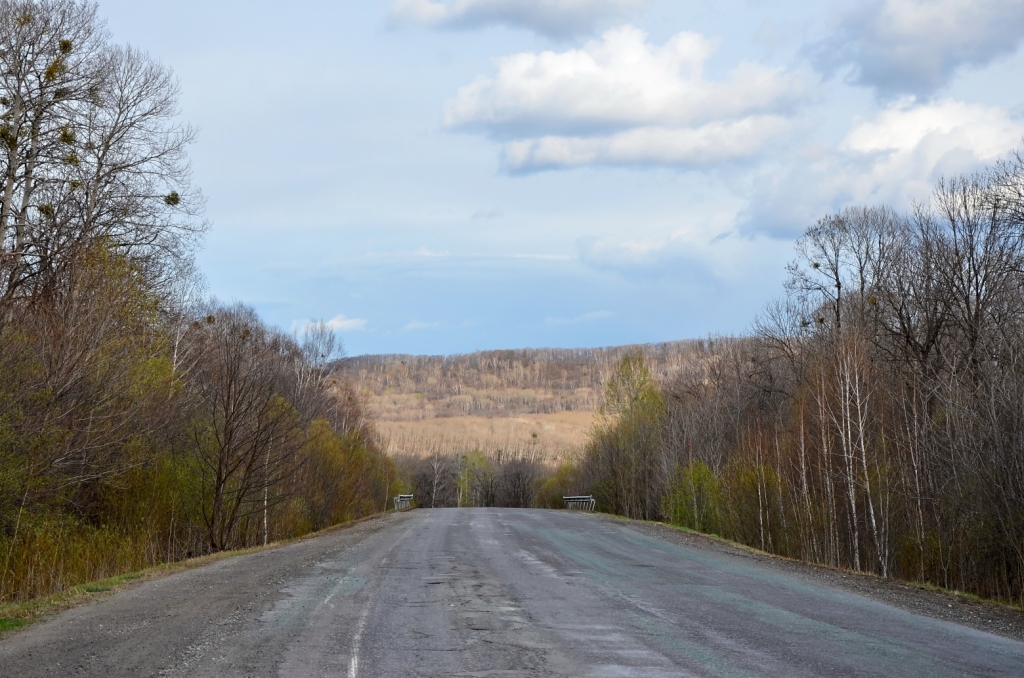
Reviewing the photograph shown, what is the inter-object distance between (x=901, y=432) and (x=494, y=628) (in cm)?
1805

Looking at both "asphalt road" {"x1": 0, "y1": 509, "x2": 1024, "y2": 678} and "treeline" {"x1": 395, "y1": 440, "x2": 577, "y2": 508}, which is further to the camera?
"treeline" {"x1": 395, "y1": 440, "x2": 577, "y2": 508}

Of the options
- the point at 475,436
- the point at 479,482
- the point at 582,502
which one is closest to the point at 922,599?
the point at 582,502

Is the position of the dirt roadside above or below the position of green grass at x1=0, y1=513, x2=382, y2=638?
below

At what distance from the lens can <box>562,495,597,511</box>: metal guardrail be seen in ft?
193

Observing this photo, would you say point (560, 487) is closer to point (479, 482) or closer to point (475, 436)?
point (479, 482)

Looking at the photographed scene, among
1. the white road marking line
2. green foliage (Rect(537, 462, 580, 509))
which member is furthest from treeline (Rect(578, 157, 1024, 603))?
green foliage (Rect(537, 462, 580, 509))

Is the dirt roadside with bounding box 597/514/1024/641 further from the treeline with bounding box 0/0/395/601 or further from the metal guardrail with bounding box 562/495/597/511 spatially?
the metal guardrail with bounding box 562/495/597/511

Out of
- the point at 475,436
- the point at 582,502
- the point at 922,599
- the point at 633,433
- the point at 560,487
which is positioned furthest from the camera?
the point at 475,436

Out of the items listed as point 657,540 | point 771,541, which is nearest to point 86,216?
point 657,540

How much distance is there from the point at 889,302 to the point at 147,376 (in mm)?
24160

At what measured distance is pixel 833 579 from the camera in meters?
15.4

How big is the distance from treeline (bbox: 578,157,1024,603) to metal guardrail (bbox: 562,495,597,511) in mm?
15606

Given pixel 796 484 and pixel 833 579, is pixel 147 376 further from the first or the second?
pixel 796 484

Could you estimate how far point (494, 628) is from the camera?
9562 millimetres
